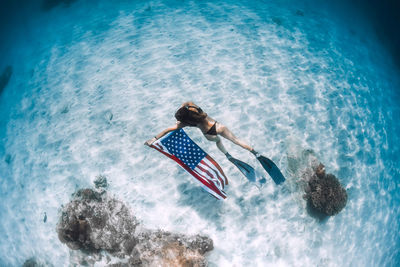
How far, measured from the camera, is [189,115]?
3773 mm

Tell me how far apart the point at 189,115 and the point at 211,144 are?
2841 millimetres

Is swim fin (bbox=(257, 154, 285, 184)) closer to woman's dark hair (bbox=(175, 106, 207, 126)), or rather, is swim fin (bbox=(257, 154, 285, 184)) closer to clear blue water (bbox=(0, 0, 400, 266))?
clear blue water (bbox=(0, 0, 400, 266))

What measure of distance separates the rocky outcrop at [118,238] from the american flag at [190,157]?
1.73 meters

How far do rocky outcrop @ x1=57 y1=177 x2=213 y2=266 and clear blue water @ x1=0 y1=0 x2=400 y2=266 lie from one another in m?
0.34

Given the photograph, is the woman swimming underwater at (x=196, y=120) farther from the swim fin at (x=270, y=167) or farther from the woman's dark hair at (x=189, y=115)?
the swim fin at (x=270, y=167)

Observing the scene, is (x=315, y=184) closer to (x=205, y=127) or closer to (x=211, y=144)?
(x=211, y=144)

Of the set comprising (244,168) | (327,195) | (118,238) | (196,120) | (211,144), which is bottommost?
(118,238)

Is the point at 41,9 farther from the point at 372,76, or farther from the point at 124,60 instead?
the point at 372,76

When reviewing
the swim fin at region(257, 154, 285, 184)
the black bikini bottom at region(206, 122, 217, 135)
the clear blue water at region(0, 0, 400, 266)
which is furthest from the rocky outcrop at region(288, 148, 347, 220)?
the black bikini bottom at region(206, 122, 217, 135)

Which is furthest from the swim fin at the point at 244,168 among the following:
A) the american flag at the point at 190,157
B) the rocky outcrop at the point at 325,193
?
the rocky outcrop at the point at 325,193

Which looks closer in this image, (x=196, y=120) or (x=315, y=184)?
(x=196, y=120)

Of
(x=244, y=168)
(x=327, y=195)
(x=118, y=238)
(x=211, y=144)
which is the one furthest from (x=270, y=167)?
(x=118, y=238)

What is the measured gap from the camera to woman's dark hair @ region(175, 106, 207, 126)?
3.70m

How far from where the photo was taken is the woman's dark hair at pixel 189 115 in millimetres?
3701
